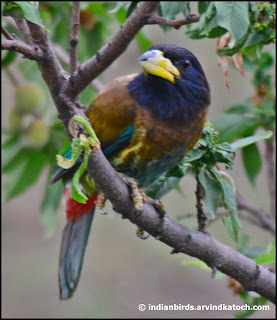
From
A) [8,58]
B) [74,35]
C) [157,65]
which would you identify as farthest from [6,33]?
[8,58]

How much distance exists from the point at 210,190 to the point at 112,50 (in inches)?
27.8

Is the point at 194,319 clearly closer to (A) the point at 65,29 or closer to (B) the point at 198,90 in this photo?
(A) the point at 65,29

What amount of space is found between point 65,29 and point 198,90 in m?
1.20

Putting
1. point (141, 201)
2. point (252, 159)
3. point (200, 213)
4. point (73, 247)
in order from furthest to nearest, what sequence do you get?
point (252, 159), point (73, 247), point (200, 213), point (141, 201)

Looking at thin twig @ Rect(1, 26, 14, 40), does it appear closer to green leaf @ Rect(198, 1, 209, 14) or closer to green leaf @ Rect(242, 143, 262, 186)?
green leaf @ Rect(198, 1, 209, 14)

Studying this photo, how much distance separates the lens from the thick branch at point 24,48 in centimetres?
173

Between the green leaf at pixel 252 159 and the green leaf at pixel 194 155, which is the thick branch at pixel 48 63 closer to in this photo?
the green leaf at pixel 194 155

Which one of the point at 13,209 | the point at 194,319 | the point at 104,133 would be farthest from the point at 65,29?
the point at 13,209

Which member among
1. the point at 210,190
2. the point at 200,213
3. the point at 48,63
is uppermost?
the point at 48,63

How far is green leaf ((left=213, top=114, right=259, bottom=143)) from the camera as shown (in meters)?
3.05

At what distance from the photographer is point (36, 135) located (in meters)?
3.34

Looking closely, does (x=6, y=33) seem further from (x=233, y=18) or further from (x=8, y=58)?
(x=8, y=58)

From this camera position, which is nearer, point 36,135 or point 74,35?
point 74,35

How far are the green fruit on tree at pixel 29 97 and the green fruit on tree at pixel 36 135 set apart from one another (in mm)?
78
